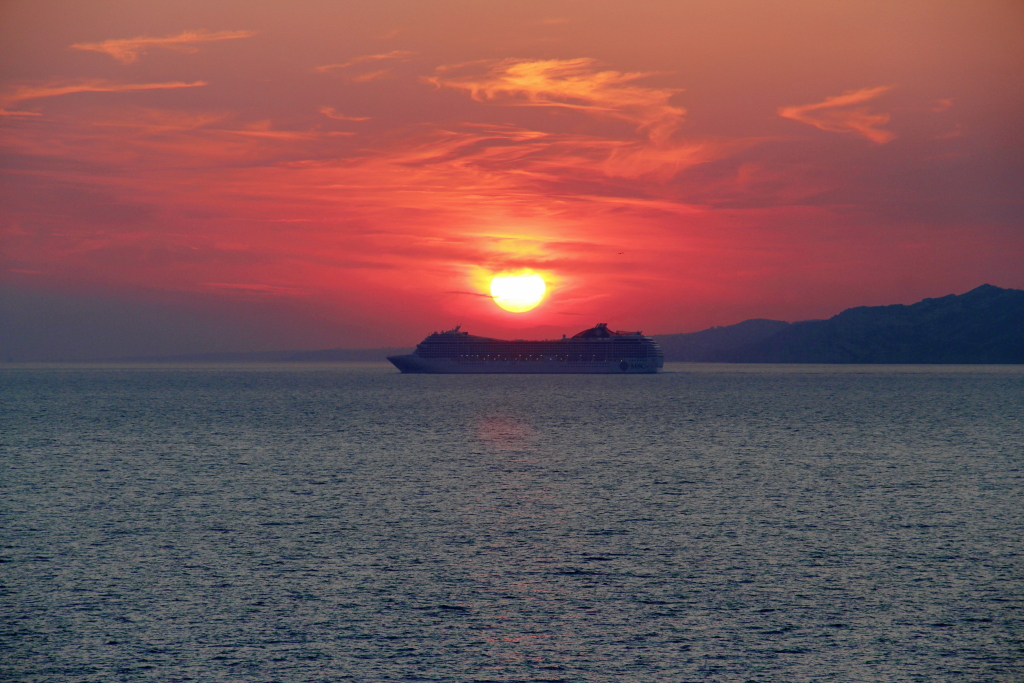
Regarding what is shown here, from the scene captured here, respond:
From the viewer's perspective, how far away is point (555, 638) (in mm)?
16844

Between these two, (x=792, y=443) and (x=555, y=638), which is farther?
(x=792, y=443)

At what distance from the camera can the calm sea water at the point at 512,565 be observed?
15859mm

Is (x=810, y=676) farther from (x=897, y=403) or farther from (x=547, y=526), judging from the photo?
(x=897, y=403)

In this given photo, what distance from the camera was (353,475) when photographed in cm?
4303

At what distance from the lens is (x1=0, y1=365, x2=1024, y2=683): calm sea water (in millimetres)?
15859

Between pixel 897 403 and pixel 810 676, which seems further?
pixel 897 403

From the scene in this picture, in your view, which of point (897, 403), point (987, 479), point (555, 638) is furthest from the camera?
point (897, 403)

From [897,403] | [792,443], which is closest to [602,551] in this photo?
[792,443]

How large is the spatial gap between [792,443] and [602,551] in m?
40.4

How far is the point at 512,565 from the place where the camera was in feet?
75.7

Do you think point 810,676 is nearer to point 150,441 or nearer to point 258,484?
point 258,484

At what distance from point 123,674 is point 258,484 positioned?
25.2 m

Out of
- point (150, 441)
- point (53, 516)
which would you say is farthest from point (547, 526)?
point (150, 441)

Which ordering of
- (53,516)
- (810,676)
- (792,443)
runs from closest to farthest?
(810,676)
(53,516)
(792,443)
